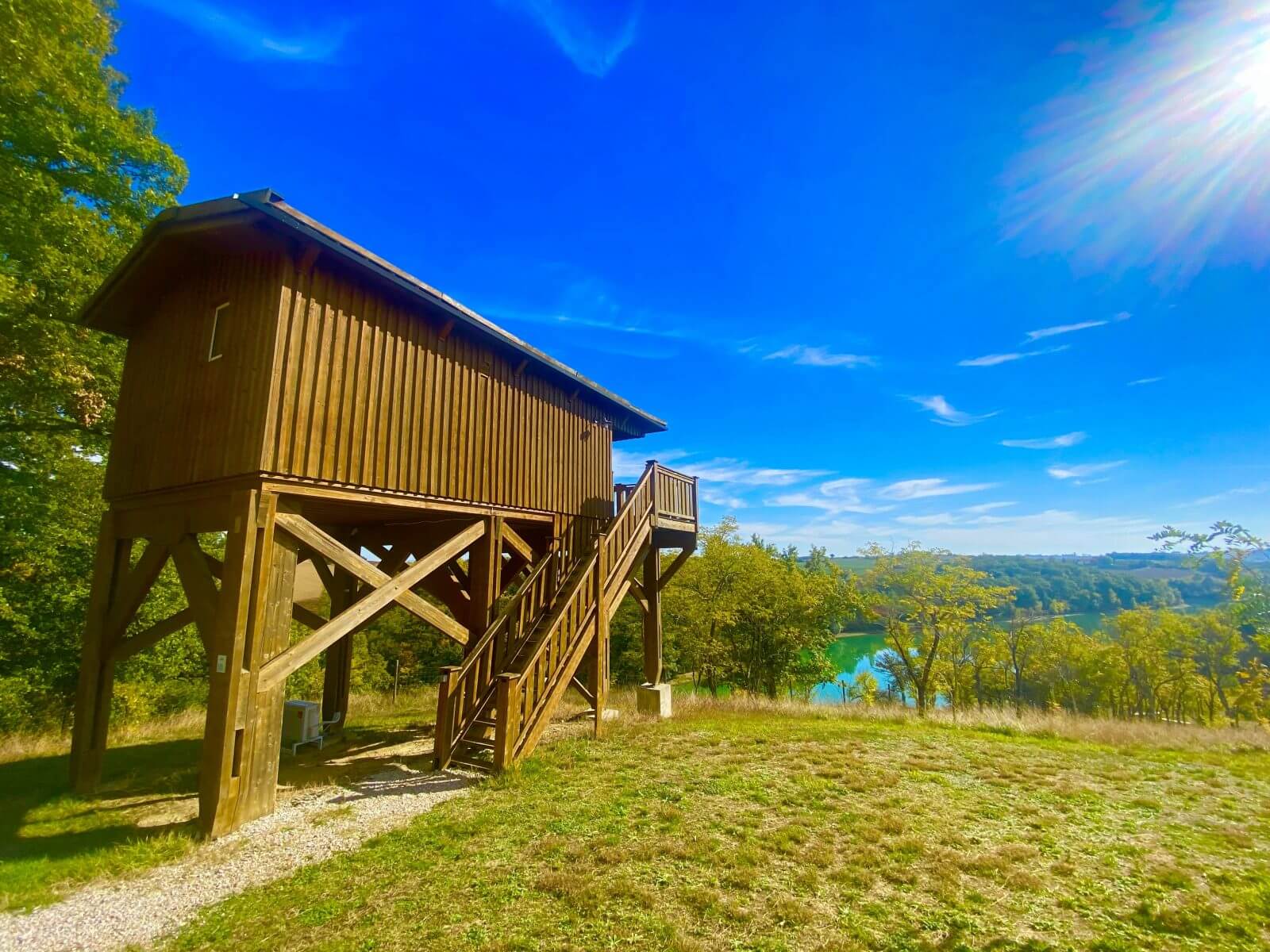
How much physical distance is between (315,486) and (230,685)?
2.25 metres

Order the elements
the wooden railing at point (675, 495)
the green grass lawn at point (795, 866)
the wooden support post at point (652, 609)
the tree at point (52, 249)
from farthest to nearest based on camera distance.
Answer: the wooden support post at point (652, 609) < the wooden railing at point (675, 495) < the tree at point (52, 249) < the green grass lawn at point (795, 866)

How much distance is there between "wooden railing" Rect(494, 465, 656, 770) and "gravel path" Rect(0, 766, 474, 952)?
2.68ft

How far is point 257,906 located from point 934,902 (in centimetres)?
517

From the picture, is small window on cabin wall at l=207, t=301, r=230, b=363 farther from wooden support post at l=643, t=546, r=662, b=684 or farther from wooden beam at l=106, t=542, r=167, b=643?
wooden support post at l=643, t=546, r=662, b=684

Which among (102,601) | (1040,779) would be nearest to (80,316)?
(102,601)

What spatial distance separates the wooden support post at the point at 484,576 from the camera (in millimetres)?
8711

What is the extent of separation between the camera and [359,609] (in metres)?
6.78

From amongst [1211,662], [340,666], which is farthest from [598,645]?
[1211,662]

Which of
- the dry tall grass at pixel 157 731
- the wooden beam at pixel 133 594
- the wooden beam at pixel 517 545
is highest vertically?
the wooden beam at pixel 517 545

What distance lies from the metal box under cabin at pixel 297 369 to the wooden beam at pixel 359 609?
69 cm

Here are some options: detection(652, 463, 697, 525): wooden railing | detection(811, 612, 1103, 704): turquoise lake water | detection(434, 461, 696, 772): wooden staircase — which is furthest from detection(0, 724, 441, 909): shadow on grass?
detection(811, 612, 1103, 704): turquoise lake water

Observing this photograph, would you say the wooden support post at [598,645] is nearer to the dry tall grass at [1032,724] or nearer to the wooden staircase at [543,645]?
the wooden staircase at [543,645]

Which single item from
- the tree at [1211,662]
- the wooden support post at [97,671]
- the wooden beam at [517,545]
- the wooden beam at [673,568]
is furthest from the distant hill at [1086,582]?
the wooden support post at [97,671]

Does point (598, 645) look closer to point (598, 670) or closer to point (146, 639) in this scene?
point (598, 670)
